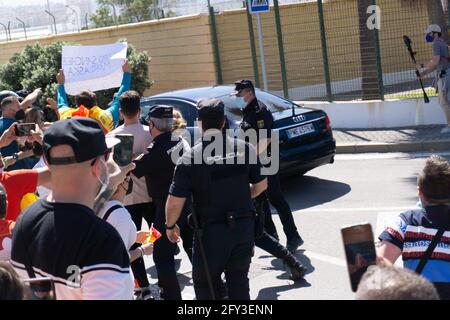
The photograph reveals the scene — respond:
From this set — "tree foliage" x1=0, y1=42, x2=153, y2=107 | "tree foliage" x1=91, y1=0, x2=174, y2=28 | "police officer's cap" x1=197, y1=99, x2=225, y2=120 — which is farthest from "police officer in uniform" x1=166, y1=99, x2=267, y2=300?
"tree foliage" x1=91, y1=0, x2=174, y2=28

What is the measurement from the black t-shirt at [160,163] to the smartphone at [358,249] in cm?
353

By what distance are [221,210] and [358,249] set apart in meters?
2.37

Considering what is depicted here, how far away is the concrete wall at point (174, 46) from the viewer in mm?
18172

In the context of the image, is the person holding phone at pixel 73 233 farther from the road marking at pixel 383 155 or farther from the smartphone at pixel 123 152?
the road marking at pixel 383 155

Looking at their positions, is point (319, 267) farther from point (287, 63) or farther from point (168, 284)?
point (287, 63)

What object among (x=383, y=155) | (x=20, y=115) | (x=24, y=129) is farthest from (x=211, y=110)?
(x=383, y=155)

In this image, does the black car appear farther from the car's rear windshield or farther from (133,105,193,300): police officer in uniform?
(133,105,193,300): police officer in uniform

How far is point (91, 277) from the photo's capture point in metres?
2.93

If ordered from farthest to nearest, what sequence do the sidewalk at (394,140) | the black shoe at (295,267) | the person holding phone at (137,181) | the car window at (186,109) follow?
1. the sidewalk at (394,140)
2. the car window at (186,109)
3. the black shoe at (295,267)
4. the person holding phone at (137,181)

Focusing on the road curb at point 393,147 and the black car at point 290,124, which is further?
the road curb at point 393,147

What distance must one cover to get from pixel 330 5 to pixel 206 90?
5981mm

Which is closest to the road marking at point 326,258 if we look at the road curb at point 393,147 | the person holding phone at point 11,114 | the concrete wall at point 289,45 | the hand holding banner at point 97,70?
the person holding phone at point 11,114

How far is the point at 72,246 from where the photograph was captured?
2932mm
